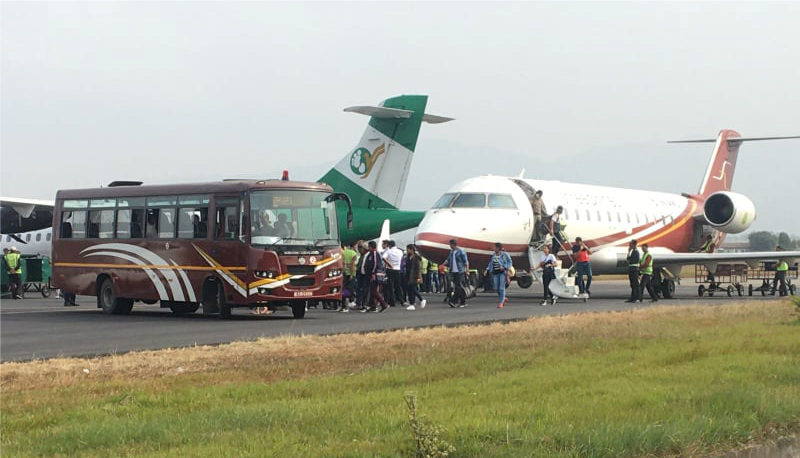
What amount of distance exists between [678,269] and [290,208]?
16.5 m

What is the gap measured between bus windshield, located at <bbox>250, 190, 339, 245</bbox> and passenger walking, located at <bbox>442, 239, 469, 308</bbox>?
4819 millimetres

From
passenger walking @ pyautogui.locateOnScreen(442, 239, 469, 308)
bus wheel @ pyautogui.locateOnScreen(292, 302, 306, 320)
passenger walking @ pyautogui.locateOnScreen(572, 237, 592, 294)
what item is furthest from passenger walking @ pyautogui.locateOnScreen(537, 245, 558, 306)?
bus wheel @ pyautogui.locateOnScreen(292, 302, 306, 320)

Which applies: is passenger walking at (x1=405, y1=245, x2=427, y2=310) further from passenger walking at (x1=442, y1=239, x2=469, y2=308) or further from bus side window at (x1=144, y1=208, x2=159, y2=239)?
bus side window at (x1=144, y1=208, x2=159, y2=239)

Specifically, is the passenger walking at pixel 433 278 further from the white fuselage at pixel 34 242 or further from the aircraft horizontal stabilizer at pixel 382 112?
the white fuselage at pixel 34 242

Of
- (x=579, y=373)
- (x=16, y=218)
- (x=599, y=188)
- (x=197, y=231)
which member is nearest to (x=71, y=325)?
(x=197, y=231)

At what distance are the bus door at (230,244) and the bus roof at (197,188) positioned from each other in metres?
0.25

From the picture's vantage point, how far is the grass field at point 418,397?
757cm

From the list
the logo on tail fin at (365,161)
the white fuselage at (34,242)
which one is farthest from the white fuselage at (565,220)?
the white fuselage at (34,242)

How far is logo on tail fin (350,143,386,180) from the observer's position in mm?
35562

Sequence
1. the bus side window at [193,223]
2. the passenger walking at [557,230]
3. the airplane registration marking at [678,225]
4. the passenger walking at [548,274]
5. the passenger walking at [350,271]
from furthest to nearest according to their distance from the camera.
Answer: the airplane registration marking at [678,225] → the passenger walking at [557,230] → the passenger walking at [548,274] → the passenger walking at [350,271] → the bus side window at [193,223]

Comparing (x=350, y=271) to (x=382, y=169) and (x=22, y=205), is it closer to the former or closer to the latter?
(x=382, y=169)

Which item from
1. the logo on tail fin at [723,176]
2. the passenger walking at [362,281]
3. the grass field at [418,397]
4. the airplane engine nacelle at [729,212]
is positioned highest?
the logo on tail fin at [723,176]

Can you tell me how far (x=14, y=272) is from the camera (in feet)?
116

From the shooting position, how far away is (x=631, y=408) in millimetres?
8875
